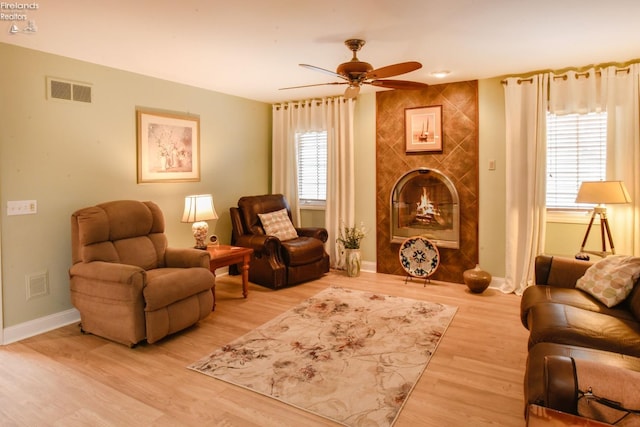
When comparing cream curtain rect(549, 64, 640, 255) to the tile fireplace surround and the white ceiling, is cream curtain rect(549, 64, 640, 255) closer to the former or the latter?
the white ceiling

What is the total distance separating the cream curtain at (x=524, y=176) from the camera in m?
4.31

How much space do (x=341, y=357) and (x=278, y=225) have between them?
253cm

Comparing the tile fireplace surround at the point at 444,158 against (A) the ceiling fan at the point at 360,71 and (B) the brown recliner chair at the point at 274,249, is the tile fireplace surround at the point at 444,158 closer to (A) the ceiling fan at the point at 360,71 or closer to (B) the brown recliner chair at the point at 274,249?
(B) the brown recliner chair at the point at 274,249

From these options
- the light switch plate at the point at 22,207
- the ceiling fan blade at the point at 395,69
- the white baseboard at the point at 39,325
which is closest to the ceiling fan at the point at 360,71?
the ceiling fan blade at the point at 395,69

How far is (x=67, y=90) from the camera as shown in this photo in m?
3.62

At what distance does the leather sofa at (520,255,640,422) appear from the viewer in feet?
4.36

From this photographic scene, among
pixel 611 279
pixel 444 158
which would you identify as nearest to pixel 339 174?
pixel 444 158

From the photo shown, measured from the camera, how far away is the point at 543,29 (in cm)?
309

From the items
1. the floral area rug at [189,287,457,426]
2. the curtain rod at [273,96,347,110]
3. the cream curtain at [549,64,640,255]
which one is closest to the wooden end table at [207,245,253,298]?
the floral area rug at [189,287,457,426]

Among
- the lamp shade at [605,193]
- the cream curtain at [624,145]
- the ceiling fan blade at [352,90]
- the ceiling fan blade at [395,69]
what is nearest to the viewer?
the ceiling fan blade at [395,69]

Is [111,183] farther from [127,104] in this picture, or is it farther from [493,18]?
[493,18]

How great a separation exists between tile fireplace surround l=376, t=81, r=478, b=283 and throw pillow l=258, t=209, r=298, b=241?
124cm

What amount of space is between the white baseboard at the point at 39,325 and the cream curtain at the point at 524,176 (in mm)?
4591

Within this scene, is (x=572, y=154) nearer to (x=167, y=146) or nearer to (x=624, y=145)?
(x=624, y=145)
